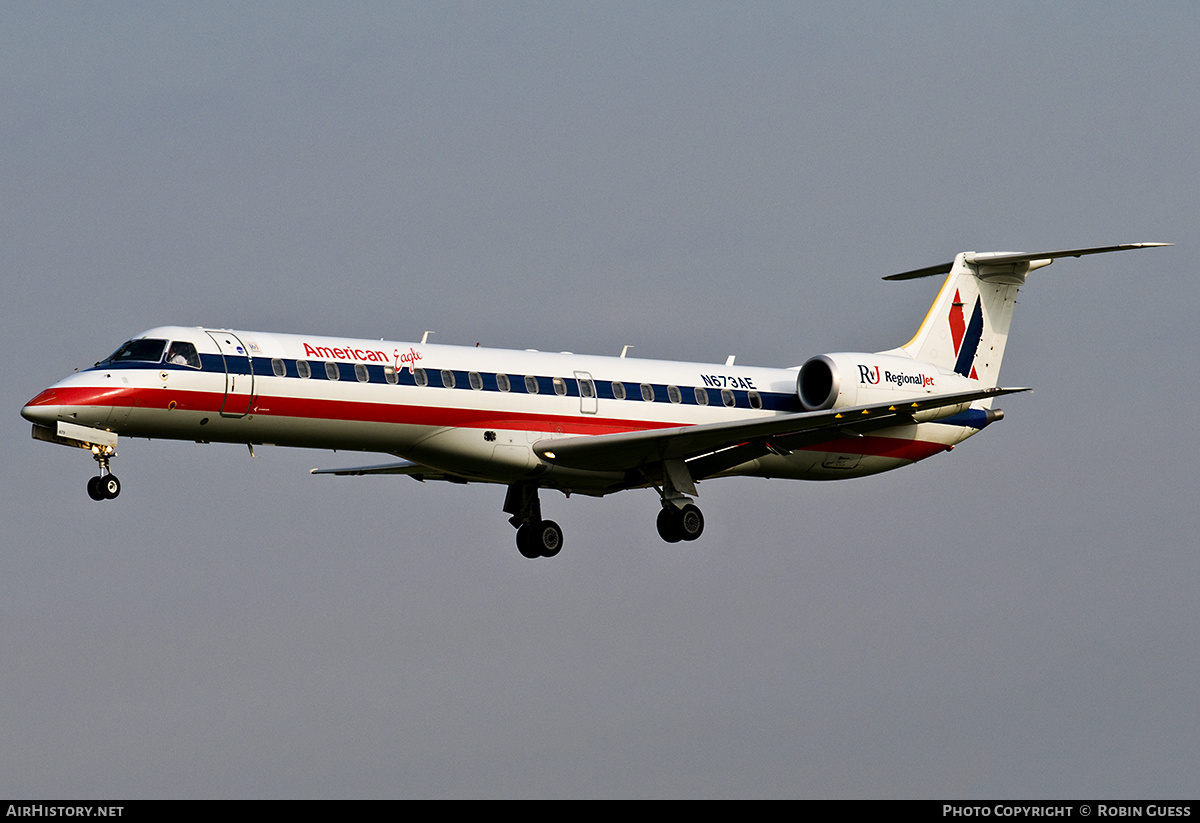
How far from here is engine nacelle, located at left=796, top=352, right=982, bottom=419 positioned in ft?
125

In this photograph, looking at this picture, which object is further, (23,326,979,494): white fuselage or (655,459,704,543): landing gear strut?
(655,459,704,543): landing gear strut

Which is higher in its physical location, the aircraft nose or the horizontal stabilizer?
the horizontal stabilizer

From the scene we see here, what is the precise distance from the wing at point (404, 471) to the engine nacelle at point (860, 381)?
7.77 metres

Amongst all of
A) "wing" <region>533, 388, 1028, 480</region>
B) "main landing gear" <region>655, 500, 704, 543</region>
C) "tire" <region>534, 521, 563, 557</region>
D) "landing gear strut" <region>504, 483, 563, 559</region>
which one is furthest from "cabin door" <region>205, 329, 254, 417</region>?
"main landing gear" <region>655, 500, 704, 543</region>

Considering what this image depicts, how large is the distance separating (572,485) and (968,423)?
386 inches

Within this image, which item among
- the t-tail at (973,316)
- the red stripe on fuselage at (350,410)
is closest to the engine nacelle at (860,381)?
the t-tail at (973,316)

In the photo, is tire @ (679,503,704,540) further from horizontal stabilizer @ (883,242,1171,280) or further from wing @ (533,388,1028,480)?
horizontal stabilizer @ (883,242,1171,280)

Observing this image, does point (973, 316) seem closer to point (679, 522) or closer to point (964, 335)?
point (964, 335)

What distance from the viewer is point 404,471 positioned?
128 ft

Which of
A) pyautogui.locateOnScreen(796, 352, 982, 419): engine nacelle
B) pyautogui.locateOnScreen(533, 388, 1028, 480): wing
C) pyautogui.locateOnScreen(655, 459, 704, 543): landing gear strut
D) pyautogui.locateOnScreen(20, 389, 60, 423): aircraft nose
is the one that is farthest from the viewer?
pyautogui.locateOnScreen(796, 352, 982, 419): engine nacelle

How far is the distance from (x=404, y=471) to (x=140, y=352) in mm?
8178

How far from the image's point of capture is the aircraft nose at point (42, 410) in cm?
3152

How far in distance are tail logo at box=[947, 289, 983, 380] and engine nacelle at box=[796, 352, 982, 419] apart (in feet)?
5.39

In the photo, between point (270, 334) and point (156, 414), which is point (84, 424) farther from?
point (270, 334)
